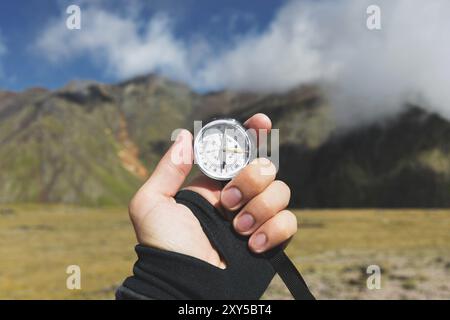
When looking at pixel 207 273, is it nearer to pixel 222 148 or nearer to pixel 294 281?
pixel 294 281

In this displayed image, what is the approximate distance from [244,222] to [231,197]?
24cm

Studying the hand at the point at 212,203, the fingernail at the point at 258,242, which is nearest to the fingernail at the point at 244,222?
the hand at the point at 212,203

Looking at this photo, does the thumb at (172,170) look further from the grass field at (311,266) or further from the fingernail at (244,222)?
the grass field at (311,266)

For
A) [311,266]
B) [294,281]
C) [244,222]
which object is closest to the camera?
[294,281]

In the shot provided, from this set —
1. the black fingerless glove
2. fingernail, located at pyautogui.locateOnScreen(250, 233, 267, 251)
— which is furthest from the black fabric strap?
fingernail, located at pyautogui.locateOnScreen(250, 233, 267, 251)

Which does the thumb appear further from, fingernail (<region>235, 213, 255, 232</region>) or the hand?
fingernail (<region>235, 213, 255, 232</region>)

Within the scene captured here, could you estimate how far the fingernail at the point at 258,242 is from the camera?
152 inches

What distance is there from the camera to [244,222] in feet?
12.8

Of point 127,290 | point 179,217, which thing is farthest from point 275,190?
point 127,290

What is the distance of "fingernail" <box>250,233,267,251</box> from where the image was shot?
3871mm

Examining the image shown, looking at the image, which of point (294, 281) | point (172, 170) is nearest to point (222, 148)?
point (172, 170)

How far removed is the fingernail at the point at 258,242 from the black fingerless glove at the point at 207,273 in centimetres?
8

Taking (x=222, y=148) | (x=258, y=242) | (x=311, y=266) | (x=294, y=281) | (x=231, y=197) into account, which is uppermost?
(x=311, y=266)
